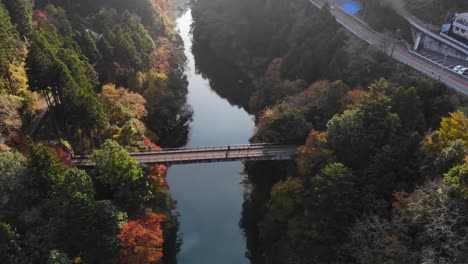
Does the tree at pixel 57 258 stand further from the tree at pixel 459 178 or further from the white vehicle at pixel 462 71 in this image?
the white vehicle at pixel 462 71

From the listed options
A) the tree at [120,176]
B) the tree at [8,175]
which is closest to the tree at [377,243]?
the tree at [120,176]

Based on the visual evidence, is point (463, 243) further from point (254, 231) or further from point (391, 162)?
point (254, 231)

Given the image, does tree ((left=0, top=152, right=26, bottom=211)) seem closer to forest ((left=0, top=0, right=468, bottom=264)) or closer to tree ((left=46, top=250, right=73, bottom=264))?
forest ((left=0, top=0, right=468, bottom=264))

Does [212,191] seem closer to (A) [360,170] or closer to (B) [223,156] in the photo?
(B) [223,156]

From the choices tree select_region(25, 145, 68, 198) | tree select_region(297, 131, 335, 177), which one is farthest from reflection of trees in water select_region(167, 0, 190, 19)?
tree select_region(25, 145, 68, 198)

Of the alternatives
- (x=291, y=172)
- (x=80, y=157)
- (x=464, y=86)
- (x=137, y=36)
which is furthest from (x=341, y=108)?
(x=137, y=36)

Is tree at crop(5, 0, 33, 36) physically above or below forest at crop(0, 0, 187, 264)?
above

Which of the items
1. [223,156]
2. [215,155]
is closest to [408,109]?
[223,156]
